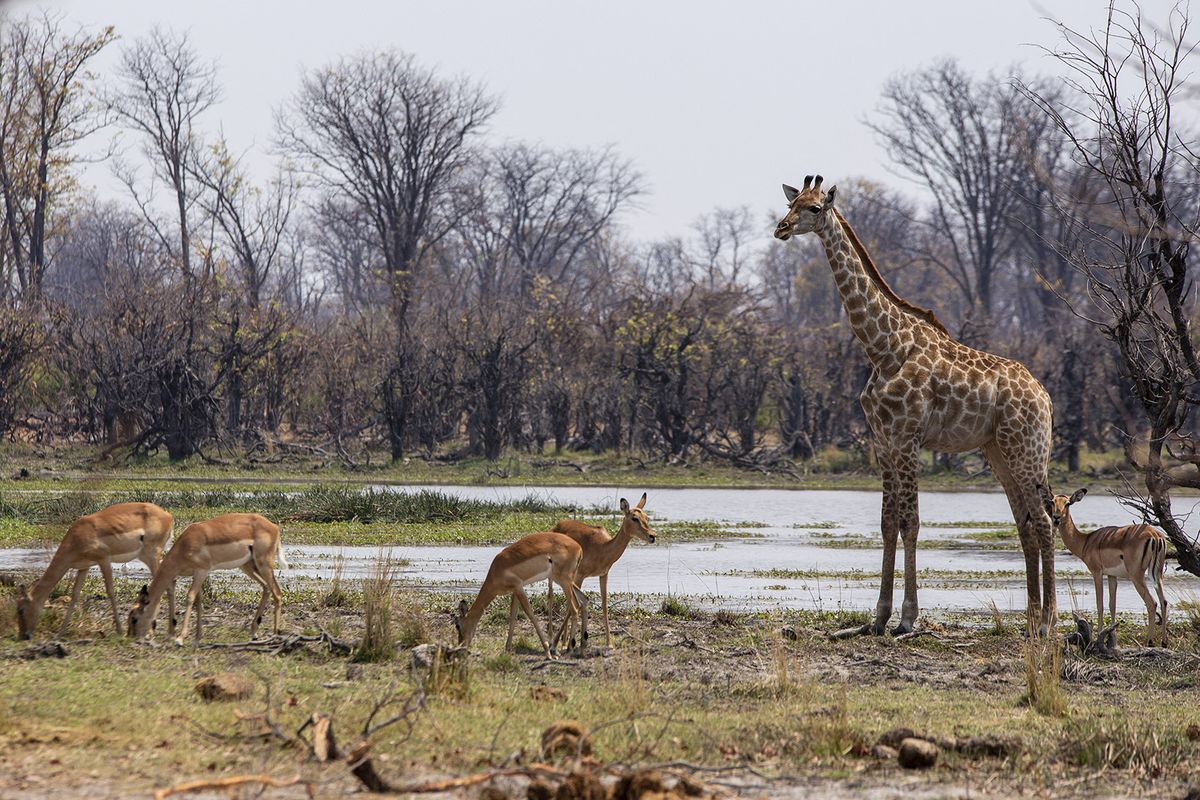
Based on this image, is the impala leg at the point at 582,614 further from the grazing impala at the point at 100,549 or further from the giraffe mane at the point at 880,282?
the giraffe mane at the point at 880,282

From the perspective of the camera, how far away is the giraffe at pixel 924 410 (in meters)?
13.2

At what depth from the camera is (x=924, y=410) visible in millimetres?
13164

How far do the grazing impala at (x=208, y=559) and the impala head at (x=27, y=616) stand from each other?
0.67 meters

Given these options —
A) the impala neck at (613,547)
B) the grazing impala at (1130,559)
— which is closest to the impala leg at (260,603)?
the impala neck at (613,547)

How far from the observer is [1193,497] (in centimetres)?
3328

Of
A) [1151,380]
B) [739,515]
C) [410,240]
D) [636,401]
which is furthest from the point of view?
[410,240]

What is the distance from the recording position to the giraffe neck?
1361 cm

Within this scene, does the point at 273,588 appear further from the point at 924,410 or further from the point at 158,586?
the point at 924,410

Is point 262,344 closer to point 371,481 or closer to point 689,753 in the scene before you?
point 371,481

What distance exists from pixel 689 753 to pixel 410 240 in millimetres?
56680

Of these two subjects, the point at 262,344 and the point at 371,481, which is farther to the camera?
the point at 262,344

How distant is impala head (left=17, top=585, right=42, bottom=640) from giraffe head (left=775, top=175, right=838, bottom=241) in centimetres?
686

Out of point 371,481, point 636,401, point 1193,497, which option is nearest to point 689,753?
point 371,481

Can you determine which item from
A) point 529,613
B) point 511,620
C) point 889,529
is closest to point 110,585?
point 511,620
